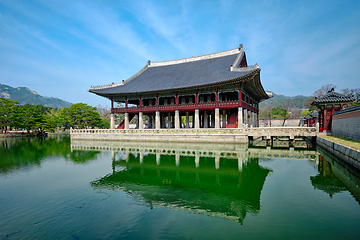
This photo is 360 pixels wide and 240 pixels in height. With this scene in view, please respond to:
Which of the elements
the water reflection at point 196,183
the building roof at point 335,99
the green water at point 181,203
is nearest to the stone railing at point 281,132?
the building roof at point 335,99

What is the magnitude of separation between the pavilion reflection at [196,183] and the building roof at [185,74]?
14338 millimetres

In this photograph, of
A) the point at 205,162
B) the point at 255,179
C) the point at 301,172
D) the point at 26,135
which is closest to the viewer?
the point at 255,179

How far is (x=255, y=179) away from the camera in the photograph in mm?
10312

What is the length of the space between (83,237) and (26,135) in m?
52.9

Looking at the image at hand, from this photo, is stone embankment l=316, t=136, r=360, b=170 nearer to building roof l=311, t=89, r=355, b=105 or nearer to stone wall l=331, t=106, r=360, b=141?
stone wall l=331, t=106, r=360, b=141

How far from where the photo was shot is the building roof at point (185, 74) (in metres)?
27.9

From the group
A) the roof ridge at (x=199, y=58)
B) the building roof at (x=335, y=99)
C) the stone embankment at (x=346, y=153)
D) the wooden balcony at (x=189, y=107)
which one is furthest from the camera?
the roof ridge at (x=199, y=58)

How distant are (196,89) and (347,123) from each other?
57.7 feet

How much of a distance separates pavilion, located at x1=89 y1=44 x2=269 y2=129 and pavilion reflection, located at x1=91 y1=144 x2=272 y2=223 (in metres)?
12.8

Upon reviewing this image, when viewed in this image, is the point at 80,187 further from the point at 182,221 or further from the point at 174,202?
the point at 182,221

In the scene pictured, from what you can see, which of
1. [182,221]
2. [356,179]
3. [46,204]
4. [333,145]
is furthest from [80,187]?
[333,145]

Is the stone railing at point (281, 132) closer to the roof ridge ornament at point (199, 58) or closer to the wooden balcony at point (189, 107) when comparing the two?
the wooden balcony at point (189, 107)

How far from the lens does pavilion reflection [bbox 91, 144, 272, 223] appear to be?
22.9 ft

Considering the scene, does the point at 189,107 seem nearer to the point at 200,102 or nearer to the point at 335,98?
the point at 200,102
